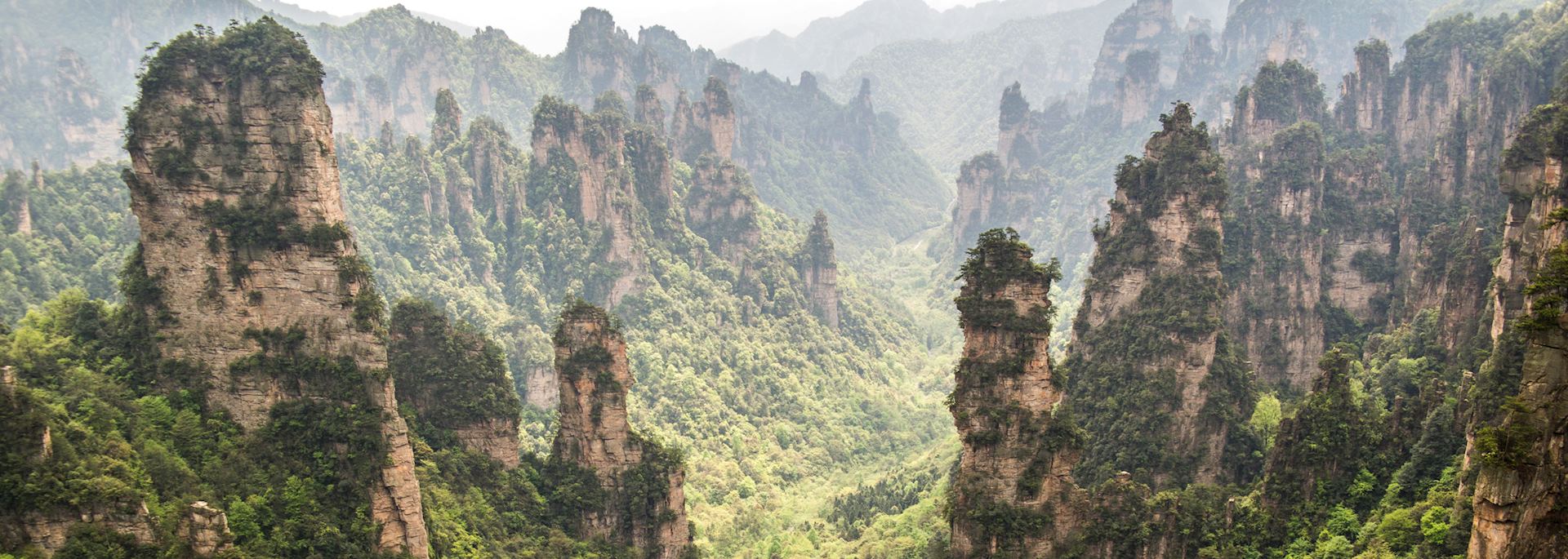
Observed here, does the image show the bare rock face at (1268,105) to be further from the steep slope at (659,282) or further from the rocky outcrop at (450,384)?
the rocky outcrop at (450,384)

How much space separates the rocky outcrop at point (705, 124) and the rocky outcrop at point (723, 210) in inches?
588

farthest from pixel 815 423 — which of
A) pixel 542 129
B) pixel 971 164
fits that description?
pixel 971 164

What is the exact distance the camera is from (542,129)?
11338cm

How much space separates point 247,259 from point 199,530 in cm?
1199

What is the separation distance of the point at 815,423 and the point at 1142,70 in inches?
4751

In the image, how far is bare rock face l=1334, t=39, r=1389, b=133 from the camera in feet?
332

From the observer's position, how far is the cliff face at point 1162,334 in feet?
199

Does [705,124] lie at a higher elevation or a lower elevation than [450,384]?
higher

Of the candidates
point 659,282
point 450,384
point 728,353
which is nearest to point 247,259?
point 450,384

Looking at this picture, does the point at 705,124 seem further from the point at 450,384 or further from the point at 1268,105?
the point at 450,384

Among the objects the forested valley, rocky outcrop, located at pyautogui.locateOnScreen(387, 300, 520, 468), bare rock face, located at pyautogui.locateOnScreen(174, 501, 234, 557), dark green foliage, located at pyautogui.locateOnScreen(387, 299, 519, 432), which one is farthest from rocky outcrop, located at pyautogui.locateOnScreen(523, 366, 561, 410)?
bare rock face, located at pyautogui.locateOnScreen(174, 501, 234, 557)

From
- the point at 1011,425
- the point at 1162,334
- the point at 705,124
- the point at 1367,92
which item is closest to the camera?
the point at 1011,425

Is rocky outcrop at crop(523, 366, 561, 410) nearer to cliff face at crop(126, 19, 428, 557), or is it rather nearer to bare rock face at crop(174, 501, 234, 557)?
cliff face at crop(126, 19, 428, 557)

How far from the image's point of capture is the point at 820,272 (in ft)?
432
